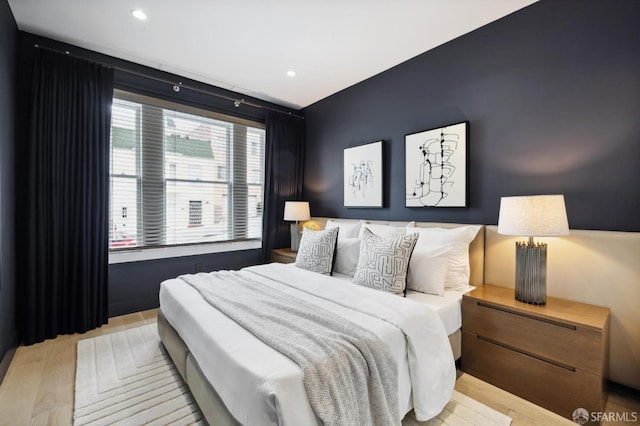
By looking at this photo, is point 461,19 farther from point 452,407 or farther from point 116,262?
point 116,262

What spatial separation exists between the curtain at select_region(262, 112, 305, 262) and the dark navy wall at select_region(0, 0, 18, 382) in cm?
259

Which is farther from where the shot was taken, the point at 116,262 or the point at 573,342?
the point at 116,262

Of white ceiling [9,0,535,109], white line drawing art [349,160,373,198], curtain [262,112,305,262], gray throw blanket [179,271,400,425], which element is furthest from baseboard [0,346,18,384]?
white line drawing art [349,160,373,198]

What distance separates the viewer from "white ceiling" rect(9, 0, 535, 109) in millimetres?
2277

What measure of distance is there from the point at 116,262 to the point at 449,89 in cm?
401

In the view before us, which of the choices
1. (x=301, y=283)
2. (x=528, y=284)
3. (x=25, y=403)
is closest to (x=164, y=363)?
(x=25, y=403)

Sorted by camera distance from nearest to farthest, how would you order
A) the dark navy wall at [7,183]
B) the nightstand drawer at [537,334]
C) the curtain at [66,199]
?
the nightstand drawer at [537,334] → the dark navy wall at [7,183] → the curtain at [66,199]

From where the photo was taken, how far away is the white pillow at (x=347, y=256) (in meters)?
2.81

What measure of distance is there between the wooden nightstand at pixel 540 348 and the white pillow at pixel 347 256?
3.35 feet

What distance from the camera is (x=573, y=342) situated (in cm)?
166

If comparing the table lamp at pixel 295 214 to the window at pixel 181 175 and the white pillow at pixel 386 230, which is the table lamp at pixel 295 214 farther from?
the white pillow at pixel 386 230

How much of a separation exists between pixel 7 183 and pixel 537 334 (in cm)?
414

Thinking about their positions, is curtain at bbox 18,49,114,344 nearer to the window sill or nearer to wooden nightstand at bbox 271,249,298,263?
the window sill

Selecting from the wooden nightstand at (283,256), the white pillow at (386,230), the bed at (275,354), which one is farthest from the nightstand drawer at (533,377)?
the wooden nightstand at (283,256)
